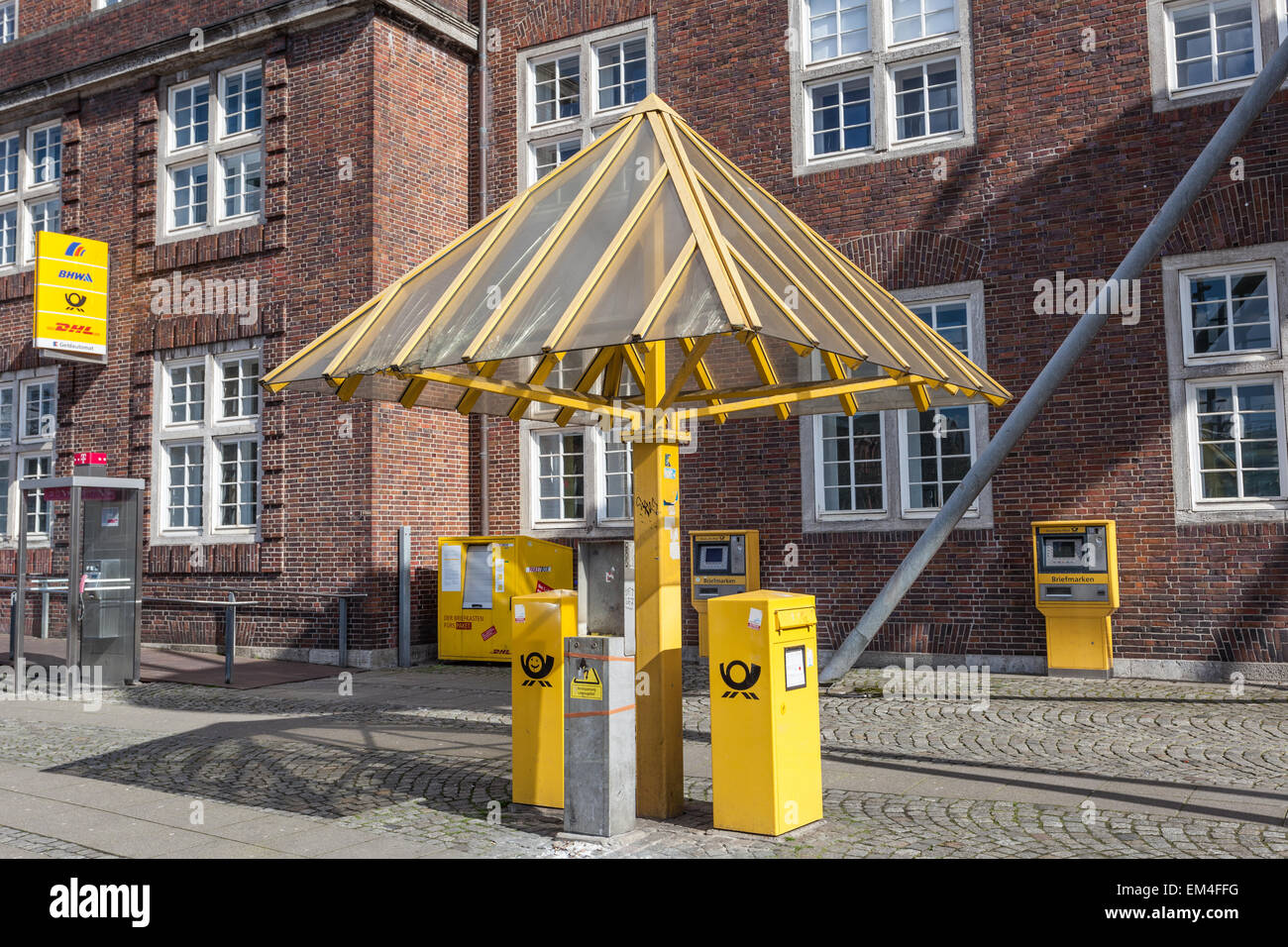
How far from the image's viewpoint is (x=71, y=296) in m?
16.6

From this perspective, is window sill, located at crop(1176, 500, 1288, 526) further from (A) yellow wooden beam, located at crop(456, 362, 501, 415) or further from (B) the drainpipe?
(B) the drainpipe

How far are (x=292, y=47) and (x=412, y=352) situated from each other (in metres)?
11.2

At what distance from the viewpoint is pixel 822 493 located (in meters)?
13.7

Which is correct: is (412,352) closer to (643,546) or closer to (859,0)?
(643,546)

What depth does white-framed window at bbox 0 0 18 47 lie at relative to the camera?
64.1ft

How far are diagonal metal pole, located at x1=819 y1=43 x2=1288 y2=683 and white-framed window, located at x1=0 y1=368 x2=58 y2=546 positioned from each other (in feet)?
43.9

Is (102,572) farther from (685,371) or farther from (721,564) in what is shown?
(685,371)

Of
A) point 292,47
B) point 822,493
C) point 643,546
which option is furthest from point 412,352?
point 292,47

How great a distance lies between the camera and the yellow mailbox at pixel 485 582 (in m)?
14.3

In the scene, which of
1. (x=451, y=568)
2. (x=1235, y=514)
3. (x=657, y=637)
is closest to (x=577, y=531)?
(x=451, y=568)

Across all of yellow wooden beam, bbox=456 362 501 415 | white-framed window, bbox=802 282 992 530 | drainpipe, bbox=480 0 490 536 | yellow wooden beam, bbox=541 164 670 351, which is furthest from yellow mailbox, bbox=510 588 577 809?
drainpipe, bbox=480 0 490 536

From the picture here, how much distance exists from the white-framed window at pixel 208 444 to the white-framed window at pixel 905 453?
7.80 m

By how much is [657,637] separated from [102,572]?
372 inches

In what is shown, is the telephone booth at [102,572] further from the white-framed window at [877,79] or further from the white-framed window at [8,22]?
the white-framed window at [8,22]
